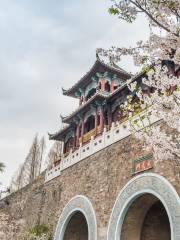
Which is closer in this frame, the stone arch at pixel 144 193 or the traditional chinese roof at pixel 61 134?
the stone arch at pixel 144 193

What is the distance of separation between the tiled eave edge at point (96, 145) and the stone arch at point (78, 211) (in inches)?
66.6

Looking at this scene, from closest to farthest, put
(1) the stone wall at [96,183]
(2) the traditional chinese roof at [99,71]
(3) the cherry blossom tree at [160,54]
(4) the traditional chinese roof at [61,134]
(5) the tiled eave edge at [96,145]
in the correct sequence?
(3) the cherry blossom tree at [160,54] → (1) the stone wall at [96,183] → (5) the tiled eave edge at [96,145] → (2) the traditional chinese roof at [99,71] → (4) the traditional chinese roof at [61,134]

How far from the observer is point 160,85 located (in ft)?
15.4

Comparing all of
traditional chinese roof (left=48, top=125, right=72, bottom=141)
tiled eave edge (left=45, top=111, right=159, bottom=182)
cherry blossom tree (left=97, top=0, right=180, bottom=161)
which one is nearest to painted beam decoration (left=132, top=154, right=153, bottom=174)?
tiled eave edge (left=45, top=111, right=159, bottom=182)

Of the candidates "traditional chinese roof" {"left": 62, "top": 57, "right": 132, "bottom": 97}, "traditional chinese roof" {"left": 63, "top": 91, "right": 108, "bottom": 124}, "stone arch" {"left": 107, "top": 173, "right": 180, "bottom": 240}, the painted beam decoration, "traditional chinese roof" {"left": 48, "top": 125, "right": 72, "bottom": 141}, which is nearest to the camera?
"stone arch" {"left": 107, "top": 173, "right": 180, "bottom": 240}

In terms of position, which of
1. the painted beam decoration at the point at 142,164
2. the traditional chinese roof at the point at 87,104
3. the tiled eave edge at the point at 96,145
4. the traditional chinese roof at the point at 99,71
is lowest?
the painted beam decoration at the point at 142,164

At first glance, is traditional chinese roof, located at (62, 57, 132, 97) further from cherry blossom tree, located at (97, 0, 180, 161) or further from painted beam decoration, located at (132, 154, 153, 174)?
cherry blossom tree, located at (97, 0, 180, 161)

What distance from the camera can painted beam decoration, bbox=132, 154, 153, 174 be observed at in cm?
928

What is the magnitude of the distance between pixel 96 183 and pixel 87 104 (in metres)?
4.77

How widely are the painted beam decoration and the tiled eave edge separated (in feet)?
3.05

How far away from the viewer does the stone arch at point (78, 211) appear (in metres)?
11.4

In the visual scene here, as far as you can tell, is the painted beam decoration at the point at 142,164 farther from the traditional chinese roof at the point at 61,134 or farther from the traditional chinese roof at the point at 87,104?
the traditional chinese roof at the point at 61,134

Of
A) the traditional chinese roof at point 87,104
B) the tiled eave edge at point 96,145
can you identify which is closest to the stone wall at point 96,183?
the tiled eave edge at point 96,145

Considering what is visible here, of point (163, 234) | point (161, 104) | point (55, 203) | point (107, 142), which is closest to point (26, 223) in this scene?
point (55, 203)
